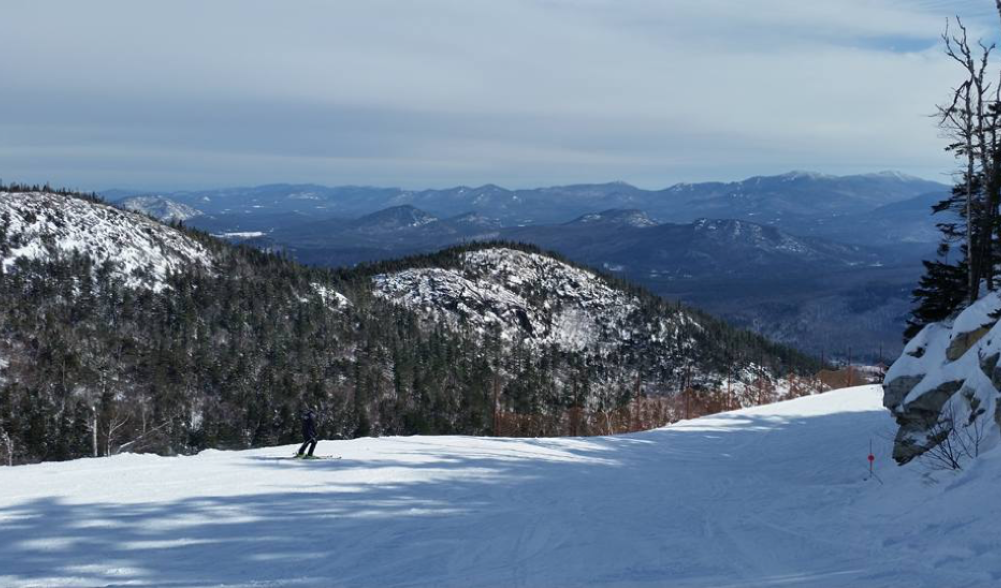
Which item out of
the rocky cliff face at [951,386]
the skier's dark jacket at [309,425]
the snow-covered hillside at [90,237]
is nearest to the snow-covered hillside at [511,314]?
the snow-covered hillside at [90,237]

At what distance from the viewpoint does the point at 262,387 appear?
119 meters

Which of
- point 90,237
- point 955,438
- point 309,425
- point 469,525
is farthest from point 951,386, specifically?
point 90,237

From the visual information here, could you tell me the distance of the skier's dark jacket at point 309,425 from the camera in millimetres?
22366

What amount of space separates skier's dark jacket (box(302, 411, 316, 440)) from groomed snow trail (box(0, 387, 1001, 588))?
132 cm

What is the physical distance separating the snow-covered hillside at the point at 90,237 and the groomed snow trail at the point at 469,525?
448 feet

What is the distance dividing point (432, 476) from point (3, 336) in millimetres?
A: 117412

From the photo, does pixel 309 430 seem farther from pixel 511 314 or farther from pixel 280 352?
pixel 511 314

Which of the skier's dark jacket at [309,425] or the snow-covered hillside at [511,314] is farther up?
the skier's dark jacket at [309,425]

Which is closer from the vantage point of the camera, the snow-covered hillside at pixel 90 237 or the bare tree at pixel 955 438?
the bare tree at pixel 955 438

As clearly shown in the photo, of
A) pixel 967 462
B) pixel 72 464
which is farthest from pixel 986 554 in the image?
pixel 72 464

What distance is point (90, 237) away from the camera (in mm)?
141500

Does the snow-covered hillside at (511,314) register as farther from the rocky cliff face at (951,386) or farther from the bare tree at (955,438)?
the bare tree at (955,438)

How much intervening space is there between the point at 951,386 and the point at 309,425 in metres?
20.9

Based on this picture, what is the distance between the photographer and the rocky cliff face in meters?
17.4
